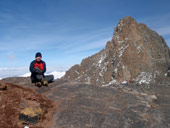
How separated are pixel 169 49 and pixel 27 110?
Result: 16733cm

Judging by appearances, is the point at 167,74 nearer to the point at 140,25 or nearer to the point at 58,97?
the point at 140,25

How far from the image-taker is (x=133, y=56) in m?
126

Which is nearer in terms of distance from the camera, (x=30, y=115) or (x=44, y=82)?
(x=30, y=115)

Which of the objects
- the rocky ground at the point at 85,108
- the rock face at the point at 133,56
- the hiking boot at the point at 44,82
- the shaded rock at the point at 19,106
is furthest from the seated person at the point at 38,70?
the rock face at the point at 133,56

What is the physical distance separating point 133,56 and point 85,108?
12245cm

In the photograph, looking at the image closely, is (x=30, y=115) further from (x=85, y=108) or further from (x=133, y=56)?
(x=133, y=56)

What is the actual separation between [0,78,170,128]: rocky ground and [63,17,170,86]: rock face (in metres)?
98.8

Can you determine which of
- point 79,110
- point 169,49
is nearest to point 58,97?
point 79,110

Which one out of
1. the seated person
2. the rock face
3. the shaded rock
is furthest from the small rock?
the rock face

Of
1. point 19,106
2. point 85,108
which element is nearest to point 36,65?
point 19,106

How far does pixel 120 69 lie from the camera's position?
126 meters

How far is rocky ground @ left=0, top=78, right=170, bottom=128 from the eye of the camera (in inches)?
330

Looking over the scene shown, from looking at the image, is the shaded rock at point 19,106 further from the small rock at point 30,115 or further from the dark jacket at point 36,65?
the dark jacket at point 36,65

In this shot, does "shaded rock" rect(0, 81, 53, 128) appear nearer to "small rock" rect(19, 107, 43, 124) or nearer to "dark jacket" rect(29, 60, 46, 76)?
"small rock" rect(19, 107, 43, 124)
